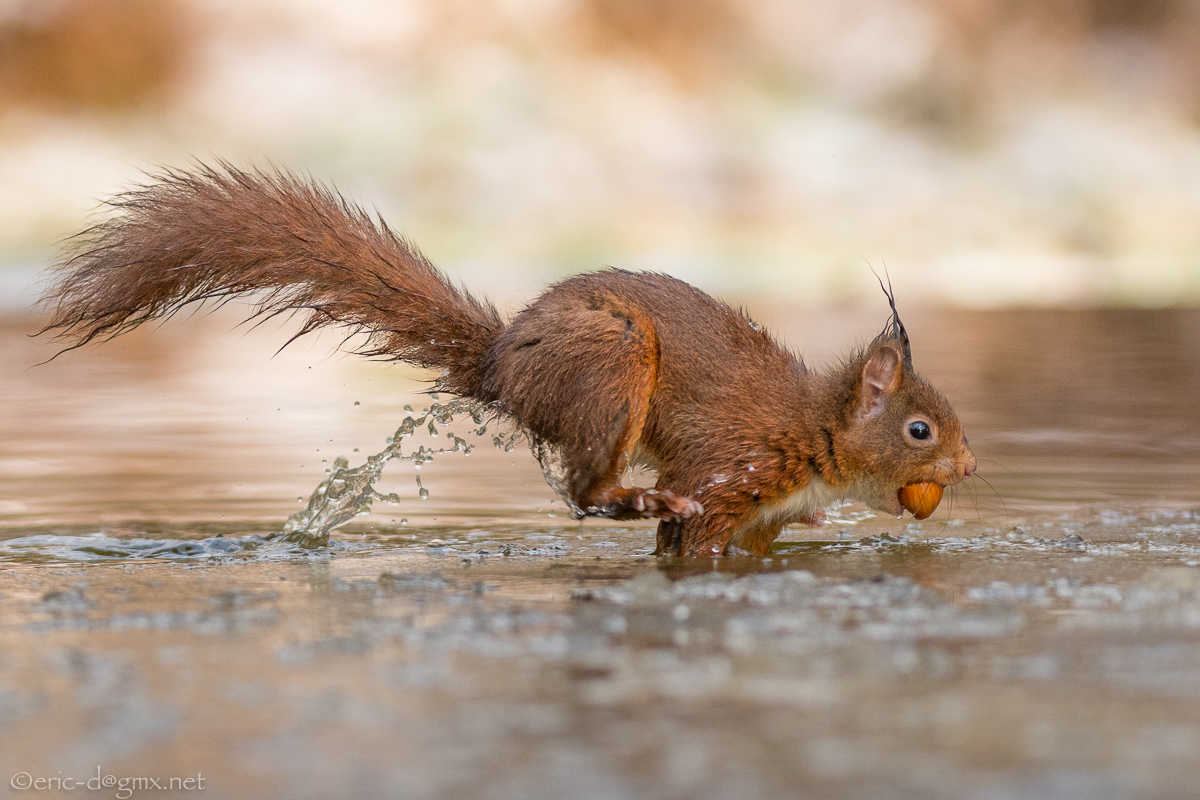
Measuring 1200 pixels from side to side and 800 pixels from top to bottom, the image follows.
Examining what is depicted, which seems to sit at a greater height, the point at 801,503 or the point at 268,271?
the point at 268,271

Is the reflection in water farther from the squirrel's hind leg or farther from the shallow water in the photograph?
the squirrel's hind leg

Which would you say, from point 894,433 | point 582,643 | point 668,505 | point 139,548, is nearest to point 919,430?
point 894,433

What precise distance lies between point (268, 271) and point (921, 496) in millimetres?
2728

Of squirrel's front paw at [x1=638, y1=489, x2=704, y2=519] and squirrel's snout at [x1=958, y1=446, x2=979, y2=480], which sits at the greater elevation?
squirrel's snout at [x1=958, y1=446, x2=979, y2=480]

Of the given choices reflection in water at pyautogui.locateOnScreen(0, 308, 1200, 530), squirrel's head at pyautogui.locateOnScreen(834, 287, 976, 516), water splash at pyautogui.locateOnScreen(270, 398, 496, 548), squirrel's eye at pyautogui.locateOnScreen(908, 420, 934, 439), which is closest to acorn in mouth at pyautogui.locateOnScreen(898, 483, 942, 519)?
squirrel's head at pyautogui.locateOnScreen(834, 287, 976, 516)

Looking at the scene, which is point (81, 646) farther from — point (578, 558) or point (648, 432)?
point (648, 432)

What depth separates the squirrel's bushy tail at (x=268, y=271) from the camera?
220 inches

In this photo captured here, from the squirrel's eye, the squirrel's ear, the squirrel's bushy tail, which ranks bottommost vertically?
the squirrel's eye

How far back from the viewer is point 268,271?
18.7 ft

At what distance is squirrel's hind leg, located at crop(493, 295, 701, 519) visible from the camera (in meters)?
5.32

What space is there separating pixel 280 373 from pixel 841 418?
342 inches

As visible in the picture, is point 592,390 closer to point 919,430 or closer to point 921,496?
point 919,430

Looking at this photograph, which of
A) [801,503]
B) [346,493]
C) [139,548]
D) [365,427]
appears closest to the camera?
[139,548]

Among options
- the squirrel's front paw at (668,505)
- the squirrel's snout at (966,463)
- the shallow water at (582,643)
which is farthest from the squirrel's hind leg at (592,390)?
the squirrel's snout at (966,463)
